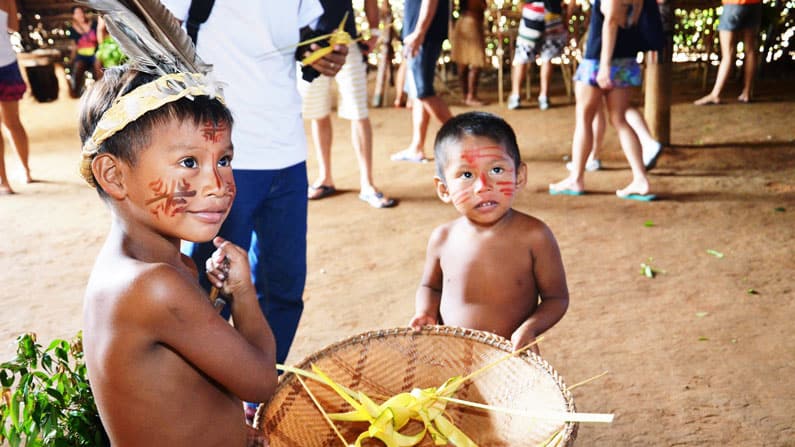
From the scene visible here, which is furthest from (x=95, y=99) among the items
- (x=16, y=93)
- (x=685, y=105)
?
(x=685, y=105)

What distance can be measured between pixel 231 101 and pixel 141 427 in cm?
114

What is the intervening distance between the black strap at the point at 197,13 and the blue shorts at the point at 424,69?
3348 mm

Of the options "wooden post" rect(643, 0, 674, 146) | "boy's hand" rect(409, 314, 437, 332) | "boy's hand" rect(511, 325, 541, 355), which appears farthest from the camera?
"wooden post" rect(643, 0, 674, 146)

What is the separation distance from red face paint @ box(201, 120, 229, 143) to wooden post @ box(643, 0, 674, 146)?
4887 mm

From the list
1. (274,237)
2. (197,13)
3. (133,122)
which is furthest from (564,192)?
(133,122)

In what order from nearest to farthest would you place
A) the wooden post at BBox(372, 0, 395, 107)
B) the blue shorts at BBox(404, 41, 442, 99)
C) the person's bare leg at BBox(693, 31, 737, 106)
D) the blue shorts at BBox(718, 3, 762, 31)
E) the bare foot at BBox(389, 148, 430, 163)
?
1. the blue shorts at BBox(404, 41, 442, 99)
2. the bare foot at BBox(389, 148, 430, 163)
3. the blue shorts at BBox(718, 3, 762, 31)
4. the person's bare leg at BBox(693, 31, 737, 106)
5. the wooden post at BBox(372, 0, 395, 107)

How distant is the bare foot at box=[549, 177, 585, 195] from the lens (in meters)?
4.96

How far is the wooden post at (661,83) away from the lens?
5.62 m

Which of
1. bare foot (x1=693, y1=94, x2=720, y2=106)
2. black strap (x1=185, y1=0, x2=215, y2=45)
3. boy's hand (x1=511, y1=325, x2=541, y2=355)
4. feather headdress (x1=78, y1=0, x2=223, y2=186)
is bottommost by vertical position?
boy's hand (x1=511, y1=325, x2=541, y2=355)

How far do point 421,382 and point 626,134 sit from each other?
125 inches

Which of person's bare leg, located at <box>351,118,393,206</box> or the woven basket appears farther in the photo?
person's bare leg, located at <box>351,118,393,206</box>

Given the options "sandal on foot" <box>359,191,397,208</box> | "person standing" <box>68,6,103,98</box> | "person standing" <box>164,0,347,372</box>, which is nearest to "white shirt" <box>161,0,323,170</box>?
"person standing" <box>164,0,347,372</box>

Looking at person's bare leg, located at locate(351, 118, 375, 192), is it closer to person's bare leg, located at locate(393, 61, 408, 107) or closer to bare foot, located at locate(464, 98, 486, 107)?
person's bare leg, located at locate(393, 61, 408, 107)

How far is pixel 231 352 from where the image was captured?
139cm
